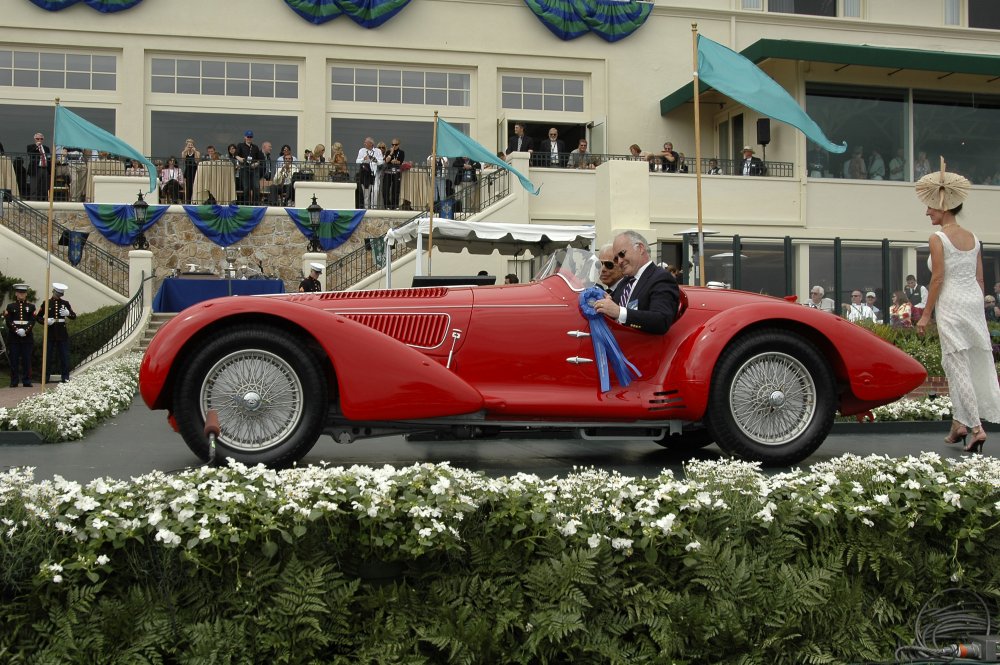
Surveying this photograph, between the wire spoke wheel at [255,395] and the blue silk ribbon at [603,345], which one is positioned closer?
the wire spoke wheel at [255,395]

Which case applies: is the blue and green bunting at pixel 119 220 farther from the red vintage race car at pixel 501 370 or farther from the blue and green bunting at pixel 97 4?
the red vintage race car at pixel 501 370

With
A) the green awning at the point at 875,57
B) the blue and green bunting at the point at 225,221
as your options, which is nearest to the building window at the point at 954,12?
the green awning at the point at 875,57

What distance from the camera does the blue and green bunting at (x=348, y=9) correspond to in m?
27.7

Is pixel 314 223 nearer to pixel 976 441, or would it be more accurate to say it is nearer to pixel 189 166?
pixel 189 166

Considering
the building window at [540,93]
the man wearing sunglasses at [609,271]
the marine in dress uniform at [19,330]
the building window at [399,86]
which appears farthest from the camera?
the building window at [540,93]

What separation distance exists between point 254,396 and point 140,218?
770 inches

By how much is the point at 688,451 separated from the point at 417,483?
145 inches

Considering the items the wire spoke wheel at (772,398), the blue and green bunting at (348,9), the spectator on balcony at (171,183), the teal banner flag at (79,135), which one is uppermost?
the blue and green bunting at (348,9)

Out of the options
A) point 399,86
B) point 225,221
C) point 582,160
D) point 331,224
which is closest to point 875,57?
point 582,160

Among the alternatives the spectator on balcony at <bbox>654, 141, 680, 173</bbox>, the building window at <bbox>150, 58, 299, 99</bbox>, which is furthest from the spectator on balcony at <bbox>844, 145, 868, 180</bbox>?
the building window at <bbox>150, 58, 299, 99</bbox>

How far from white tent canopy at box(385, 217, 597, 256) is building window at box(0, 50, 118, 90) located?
15.8 metres

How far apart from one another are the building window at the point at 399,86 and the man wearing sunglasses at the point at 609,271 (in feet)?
76.5

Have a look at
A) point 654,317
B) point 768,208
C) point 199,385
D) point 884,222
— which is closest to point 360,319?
point 199,385

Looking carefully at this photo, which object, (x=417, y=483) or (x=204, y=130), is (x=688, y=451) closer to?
(x=417, y=483)
